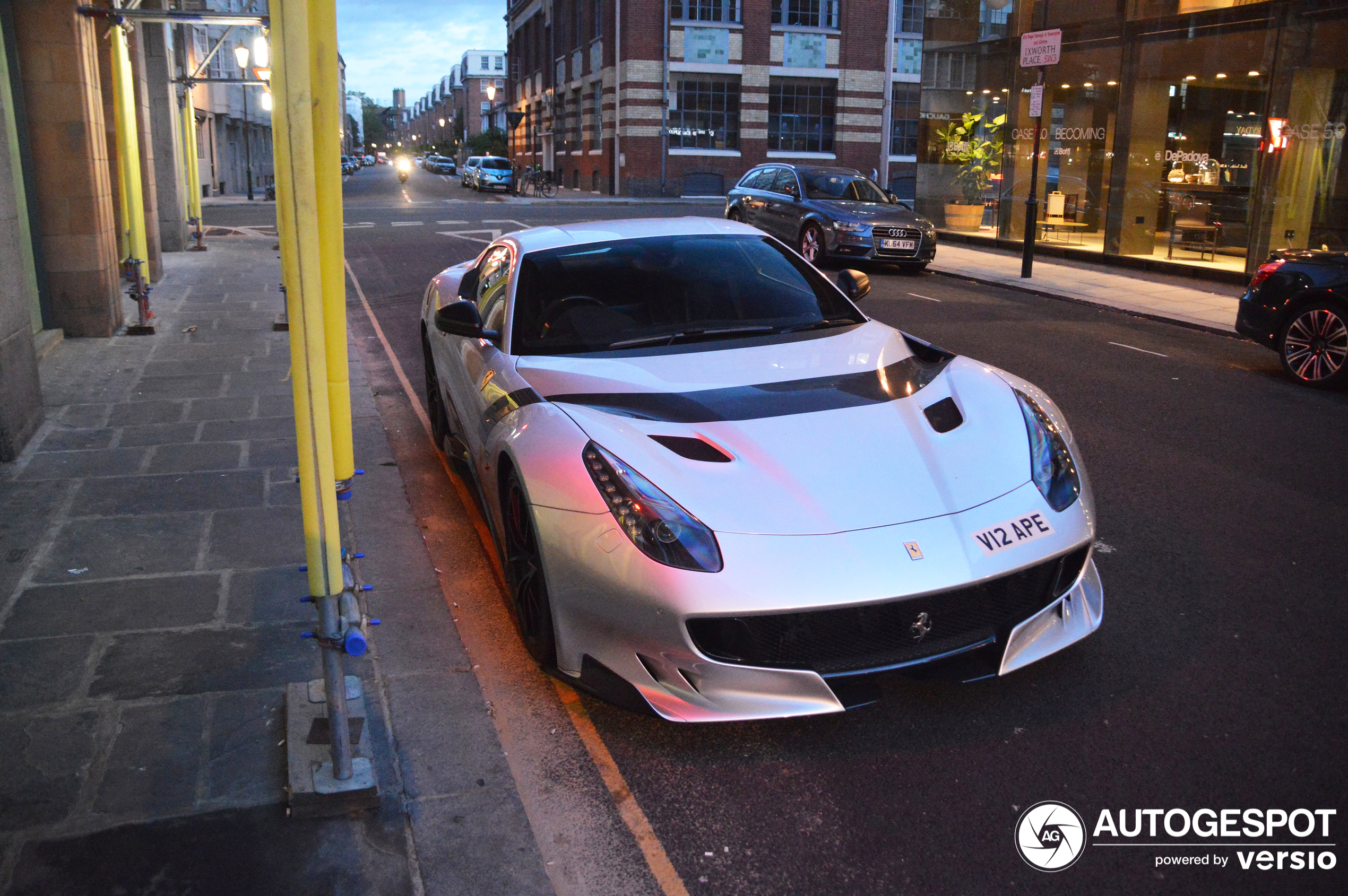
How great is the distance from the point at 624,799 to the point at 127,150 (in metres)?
12.0

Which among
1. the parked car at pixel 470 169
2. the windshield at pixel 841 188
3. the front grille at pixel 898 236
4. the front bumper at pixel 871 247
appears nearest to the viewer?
the front bumper at pixel 871 247

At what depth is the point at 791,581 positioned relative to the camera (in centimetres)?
312

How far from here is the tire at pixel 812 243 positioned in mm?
17438

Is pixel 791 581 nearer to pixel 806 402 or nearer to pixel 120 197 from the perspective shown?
pixel 806 402

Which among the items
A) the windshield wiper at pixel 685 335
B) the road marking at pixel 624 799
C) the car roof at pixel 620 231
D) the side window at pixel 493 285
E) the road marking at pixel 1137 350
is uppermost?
the car roof at pixel 620 231

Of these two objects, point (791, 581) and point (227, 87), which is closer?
point (791, 581)

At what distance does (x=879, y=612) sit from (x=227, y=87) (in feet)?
149

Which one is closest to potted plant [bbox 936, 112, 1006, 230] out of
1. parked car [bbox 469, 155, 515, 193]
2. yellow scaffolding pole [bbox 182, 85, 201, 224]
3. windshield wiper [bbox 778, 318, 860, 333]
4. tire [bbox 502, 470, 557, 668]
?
yellow scaffolding pole [bbox 182, 85, 201, 224]

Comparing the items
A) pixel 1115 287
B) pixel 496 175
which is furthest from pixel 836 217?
pixel 496 175

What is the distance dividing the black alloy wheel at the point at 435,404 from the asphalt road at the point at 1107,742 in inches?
126

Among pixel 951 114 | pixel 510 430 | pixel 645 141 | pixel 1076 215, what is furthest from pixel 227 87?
pixel 510 430

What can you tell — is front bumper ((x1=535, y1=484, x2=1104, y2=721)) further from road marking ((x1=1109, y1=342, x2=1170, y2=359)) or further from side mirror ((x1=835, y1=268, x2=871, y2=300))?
road marking ((x1=1109, y1=342, x2=1170, y2=359))

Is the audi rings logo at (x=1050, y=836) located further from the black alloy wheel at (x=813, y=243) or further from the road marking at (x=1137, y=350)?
the black alloy wheel at (x=813, y=243)

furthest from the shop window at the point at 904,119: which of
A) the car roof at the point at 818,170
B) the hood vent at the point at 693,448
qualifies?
the hood vent at the point at 693,448
